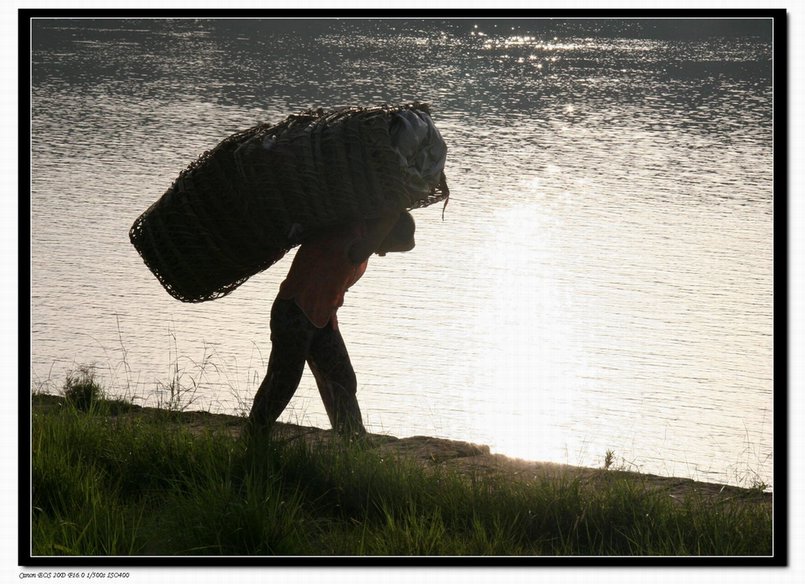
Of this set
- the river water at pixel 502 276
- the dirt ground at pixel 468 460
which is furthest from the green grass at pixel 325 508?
the river water at pixel 502 276

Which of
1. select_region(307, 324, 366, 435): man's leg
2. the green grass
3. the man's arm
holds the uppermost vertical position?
the man's arm

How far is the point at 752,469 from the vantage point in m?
7.27

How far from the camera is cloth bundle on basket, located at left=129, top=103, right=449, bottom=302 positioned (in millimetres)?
5527

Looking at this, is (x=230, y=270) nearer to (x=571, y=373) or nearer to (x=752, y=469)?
(x=752, y=469)

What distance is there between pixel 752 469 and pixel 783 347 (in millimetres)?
1883

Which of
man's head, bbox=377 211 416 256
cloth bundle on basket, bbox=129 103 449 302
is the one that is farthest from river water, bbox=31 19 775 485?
man's head, bbox=377 211 416 256

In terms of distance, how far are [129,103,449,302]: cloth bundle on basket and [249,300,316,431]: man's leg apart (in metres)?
0.26

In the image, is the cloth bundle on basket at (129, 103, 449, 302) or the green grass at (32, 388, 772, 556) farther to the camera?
the cloth bundle on basket at (129, 103, 449, 302)

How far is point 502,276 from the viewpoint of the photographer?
11.8 meters

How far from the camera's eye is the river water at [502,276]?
8359mm

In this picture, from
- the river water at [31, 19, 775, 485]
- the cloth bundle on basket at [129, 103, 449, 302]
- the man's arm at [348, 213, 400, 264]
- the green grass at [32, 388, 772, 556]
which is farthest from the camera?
the river water at [31, 19, 775, 485]

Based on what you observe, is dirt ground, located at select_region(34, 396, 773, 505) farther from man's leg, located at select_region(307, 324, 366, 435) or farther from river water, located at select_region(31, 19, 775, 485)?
river water, located at select_region(31, 19, 775, 485)

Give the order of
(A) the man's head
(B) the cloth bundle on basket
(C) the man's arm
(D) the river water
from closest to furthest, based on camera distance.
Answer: (B) the cloth bundle on basket, (C) the man's arm, (A) the man's head, (D) the river water

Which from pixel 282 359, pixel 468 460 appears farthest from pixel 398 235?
pixel 468 460
